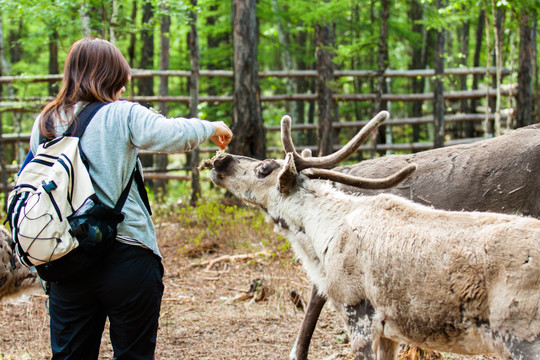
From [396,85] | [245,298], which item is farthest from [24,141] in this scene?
[396,85]

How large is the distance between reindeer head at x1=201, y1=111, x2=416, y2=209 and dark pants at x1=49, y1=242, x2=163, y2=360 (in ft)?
3.62

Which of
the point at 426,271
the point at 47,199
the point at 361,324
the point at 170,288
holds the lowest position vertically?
the point at 170,288

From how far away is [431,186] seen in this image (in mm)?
4641

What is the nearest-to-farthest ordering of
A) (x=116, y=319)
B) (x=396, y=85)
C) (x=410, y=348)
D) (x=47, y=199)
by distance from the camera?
(x=47, y=199) < (x=116, y=319) < (x=410, y=348) < (x=396, y=85)

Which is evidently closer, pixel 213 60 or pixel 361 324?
pixel 361 324

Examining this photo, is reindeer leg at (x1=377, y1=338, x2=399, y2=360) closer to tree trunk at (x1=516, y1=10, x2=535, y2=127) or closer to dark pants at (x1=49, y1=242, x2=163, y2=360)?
dark pants at (x1=49, y1=242, x2=163, y2=360)

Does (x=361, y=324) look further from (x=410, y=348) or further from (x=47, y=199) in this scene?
(x=47, y=199)

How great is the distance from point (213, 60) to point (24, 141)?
5.20m

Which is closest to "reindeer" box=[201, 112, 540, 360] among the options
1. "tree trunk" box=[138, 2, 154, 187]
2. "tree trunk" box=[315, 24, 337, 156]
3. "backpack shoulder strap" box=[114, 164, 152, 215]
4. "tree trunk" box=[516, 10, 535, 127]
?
"backpack shoulder strap" box=[114, 164, 152, 215]

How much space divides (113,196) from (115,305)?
548 millimetres

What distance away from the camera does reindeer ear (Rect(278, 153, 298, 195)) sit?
11.1 feet

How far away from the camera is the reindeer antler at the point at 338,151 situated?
11.3 ft

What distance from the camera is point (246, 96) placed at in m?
10.8

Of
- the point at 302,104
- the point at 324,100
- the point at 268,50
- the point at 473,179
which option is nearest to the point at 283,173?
the point at 473,179
